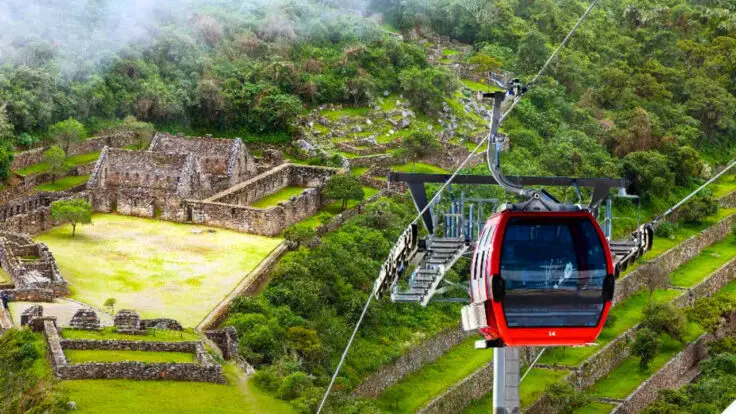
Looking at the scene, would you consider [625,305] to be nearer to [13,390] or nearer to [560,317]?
[13,390]

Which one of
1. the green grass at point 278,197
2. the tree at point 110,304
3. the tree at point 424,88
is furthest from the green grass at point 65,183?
the tree at point 424,88

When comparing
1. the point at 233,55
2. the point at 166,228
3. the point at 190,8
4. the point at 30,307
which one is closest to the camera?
the point at 30,307

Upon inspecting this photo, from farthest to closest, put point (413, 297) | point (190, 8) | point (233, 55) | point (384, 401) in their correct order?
1. point (190, 8)
2. point (233, 55)
3. point (384, 401)
4. point (413, 297)

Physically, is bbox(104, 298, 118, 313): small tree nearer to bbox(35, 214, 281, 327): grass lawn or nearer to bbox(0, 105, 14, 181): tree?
bbox(35, 214, 281, 327): grass lawn

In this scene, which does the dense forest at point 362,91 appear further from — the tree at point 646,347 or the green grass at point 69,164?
the tree at point 646,347

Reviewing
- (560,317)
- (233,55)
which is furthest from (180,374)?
(233,55)

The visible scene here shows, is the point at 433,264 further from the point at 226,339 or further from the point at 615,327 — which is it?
the point at 615,327
